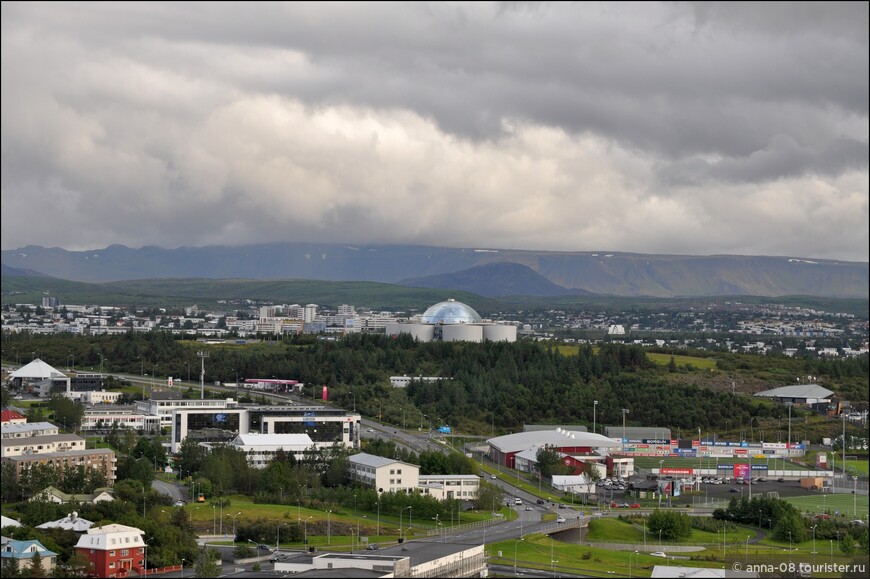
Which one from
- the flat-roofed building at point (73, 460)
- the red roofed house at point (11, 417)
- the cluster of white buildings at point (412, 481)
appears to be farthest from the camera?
the red roofed house at point (11, 417)

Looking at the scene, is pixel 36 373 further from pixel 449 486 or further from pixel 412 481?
pixel 449 486

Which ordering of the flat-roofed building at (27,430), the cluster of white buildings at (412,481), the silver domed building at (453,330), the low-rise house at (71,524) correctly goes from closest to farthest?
the low-rise house at (71,524), the cluster of white buildings at (412,481), the flat-roofed building at (27,430), the silver domed building at (453,330)

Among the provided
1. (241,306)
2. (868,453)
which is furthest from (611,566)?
(241,306)

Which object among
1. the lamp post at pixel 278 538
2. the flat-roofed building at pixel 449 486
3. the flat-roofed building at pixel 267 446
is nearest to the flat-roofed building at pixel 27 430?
the flat-roofed building at pixel 267 446

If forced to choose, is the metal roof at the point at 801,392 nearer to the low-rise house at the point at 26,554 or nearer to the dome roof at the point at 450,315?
the dome roof at the point at 450,315

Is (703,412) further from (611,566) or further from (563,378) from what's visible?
(611,566)

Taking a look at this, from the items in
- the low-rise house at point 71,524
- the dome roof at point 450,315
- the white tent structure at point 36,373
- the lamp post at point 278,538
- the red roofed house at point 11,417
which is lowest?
the lamp post at point 278,538
